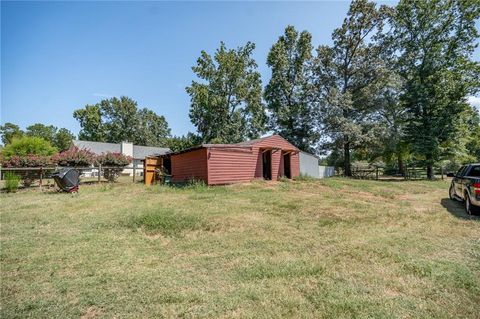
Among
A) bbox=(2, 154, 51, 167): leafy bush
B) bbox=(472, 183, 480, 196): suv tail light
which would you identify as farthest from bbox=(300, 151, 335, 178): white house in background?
bbox=(2, 154, 51, 167): leafy bush

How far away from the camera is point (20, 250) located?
406 cm

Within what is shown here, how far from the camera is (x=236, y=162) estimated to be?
48.0 ft

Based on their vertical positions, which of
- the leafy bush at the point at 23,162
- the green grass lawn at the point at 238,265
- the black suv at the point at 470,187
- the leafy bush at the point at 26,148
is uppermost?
the leafy bush at the point at 26,148

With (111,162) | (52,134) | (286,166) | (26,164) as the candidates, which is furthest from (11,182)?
(52,134)

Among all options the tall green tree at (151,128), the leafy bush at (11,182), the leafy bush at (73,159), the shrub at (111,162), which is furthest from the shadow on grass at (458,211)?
the tall green tree at (151,128)

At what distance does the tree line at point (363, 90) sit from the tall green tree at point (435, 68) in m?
0.07

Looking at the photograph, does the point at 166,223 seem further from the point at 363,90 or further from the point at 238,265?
the point at 363,90

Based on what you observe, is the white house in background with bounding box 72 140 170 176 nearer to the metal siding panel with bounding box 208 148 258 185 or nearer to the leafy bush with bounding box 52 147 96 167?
the leafy bush with bounding box 52 147 96 167

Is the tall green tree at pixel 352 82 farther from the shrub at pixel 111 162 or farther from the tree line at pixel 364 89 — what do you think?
the shrub at pixel 111 162

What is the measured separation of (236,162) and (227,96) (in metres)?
16.3

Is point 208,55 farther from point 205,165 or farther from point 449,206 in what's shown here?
point 449,206

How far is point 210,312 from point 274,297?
2.35 ft

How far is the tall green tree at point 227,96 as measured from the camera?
28031mm

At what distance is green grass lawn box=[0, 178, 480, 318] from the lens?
8.23 ft
